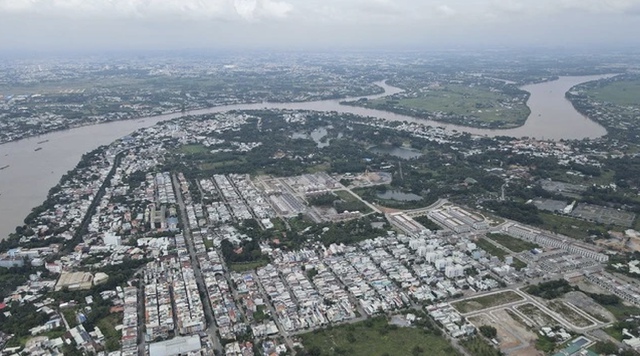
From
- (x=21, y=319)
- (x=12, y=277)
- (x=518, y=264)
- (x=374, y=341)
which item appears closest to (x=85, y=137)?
(x=12, y=277)

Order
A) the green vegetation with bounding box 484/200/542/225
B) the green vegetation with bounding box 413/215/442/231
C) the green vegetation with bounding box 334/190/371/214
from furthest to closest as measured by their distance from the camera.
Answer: the green vegetation with bounding box 334/190/371/214
the green vegetation with bounding box 484/200/542/225
the green vegetation with bounding box 413/215/442/231

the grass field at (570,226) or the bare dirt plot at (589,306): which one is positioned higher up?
the bare dirt plot at (589,306)

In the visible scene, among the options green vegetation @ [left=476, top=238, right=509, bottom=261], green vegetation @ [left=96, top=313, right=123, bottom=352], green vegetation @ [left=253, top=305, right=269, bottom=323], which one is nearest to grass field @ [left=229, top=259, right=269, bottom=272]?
green vegetation @ [left=253, top=305, right=269, bottom=323]

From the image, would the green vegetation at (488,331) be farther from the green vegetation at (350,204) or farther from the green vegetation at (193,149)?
the green vegetation at (193,149)

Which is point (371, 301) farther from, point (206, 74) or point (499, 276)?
point (206, 74)

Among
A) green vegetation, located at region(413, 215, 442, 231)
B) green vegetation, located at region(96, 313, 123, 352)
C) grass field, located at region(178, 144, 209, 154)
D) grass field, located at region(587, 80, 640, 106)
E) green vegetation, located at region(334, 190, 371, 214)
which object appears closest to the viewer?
green vegetation, located at region(96, 313, 123, 352)

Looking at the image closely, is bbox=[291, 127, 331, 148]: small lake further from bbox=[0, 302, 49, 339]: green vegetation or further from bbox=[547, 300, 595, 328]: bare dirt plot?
A: bbox=[0, 302, 49, 339]: green vegetation

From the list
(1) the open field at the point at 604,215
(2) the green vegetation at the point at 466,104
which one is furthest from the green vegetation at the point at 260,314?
(2) the green vegetation at the point at 466,104
